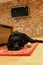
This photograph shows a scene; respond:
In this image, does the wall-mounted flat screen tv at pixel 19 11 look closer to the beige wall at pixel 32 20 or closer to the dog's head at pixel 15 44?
the beige wall at pixel 32 20

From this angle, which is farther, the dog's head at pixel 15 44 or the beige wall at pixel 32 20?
the beige wall at pixel 32 20

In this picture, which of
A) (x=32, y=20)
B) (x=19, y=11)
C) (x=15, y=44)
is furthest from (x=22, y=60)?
(x=19, y=11)

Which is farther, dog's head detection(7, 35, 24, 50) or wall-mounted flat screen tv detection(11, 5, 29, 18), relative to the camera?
wall-mounted flat screen tv detection(11, 5, 29, 18)

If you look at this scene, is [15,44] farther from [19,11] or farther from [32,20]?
[19,11]

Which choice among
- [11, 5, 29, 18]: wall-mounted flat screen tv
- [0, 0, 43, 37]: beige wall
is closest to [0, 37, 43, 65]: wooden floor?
[0, 0, 43, 37]: beige wall

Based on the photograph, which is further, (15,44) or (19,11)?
(19,11)

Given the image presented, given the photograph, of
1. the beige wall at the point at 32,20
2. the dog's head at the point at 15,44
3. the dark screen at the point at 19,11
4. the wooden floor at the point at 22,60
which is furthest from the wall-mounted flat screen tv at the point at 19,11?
the wooden floor at the point at 22,60

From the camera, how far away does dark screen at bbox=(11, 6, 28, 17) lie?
5.74 meters

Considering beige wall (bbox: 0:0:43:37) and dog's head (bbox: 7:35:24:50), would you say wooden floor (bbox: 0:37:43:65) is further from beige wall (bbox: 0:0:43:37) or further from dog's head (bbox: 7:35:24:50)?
beige wall (bbox: 0:0:43:37)

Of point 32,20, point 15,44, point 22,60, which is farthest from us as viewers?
point 32,20

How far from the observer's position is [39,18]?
570cm

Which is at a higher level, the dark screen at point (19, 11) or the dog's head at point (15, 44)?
the dark screen at point (19, 11)

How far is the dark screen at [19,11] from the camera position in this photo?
5738 millimetres

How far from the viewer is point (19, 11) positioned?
19.1 ft
